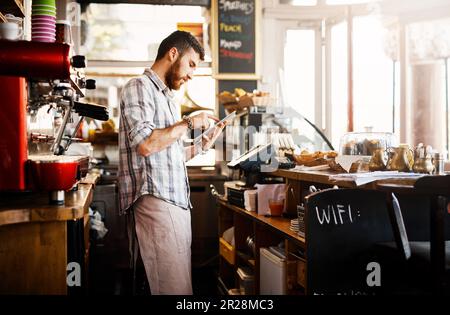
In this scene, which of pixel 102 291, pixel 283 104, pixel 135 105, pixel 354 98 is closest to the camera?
pixel 135 105

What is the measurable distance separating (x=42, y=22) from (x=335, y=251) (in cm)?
176

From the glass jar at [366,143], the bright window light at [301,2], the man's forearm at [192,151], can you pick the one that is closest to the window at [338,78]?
the bright window light at [301,2]

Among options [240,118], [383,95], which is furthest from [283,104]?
[383,95]

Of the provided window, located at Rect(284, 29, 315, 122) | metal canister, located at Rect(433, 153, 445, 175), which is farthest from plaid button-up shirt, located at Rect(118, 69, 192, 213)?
window, located at Rect(284, 29, 315, 122)

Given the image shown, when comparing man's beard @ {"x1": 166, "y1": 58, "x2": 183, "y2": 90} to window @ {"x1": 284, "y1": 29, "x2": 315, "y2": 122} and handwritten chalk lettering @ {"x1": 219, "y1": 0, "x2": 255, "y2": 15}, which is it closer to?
handwritten chalk lettering @ {"x1": 219, "y1": 0, "x2": 255, "y2": 15}

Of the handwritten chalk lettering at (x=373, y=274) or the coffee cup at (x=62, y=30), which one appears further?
the coffee cup at (x=62, y=30)

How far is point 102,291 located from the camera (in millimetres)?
4375

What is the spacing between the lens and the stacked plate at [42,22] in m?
2.53

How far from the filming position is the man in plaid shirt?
2264 mm

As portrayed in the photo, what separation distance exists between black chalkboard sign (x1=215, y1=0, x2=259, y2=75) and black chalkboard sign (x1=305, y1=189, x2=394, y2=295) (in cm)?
344

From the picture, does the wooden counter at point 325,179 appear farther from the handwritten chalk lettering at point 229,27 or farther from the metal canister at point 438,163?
the handwritten chalk lettering at point 229,27

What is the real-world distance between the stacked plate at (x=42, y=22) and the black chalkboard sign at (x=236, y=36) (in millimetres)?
3086

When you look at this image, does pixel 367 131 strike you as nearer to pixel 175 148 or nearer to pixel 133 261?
pixel 175 148

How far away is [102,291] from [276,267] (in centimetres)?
211
